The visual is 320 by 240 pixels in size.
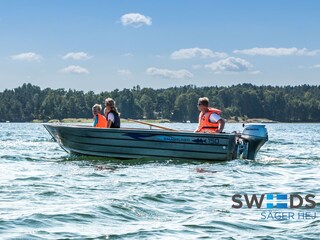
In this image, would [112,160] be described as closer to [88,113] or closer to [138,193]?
[138,193]

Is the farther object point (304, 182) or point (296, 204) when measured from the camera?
point (304, 182)

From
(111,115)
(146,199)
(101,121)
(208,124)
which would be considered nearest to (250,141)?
(208,124)

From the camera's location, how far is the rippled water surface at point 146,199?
8062 millimetres

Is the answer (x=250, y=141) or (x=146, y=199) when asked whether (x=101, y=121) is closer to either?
(x=250, y=141)

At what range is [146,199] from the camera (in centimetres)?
Result: 1045

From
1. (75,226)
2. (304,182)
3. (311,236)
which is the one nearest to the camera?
(311,236)

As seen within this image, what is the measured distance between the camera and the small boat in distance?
1723cm

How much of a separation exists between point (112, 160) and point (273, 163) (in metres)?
4.30

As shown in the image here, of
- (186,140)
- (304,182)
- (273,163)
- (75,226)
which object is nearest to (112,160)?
(186,140)

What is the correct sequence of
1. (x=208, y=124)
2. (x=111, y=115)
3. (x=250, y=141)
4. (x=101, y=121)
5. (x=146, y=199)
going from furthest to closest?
(x=101, y=121)
(x=111, y=115)
(x=250, y=141)
(x=208, y=124)
(x=146, y=199)

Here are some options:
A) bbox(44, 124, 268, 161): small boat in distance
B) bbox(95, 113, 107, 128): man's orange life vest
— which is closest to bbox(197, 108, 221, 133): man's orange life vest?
bbox(44, 124, 268, 161): small boat in distance

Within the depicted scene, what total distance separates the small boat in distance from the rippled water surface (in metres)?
0.36

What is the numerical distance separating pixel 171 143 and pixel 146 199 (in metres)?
7.08

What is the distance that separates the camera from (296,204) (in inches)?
391
